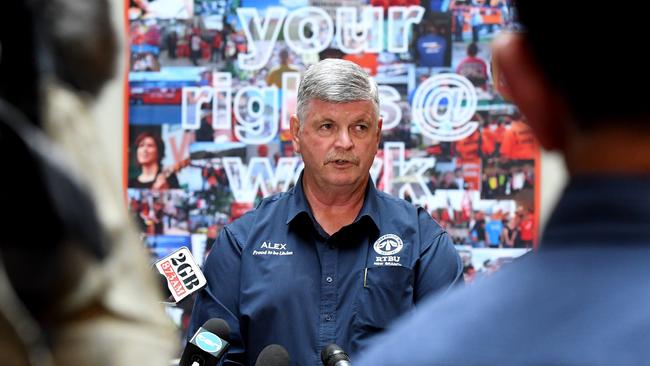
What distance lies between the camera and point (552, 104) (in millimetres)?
854

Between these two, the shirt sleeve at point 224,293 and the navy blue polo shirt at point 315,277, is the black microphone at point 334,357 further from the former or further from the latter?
the shirt sleeve at point 224,293

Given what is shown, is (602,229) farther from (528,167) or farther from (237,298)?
Answer: (528,167)

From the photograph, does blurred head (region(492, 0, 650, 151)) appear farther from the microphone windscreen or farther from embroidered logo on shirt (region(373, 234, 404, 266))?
embroidered logo on shirt (region(373, 234, 404, 266))

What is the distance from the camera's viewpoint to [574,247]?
804 millimetres

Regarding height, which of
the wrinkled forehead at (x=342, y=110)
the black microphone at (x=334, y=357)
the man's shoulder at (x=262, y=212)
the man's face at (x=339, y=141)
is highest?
the wrinkled forehead at (x=342, y=110)

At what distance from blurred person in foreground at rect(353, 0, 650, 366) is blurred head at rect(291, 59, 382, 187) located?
8.59 ft

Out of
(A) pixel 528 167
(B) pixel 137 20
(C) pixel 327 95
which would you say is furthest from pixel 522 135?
(B) pixel 137 20

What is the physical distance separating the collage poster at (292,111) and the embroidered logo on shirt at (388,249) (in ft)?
4.55

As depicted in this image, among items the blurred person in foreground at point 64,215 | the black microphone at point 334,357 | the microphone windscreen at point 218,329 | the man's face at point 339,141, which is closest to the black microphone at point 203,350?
the microphone windscreen at point 218,329

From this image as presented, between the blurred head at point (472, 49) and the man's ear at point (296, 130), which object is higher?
the blurred head at point (472, 49)

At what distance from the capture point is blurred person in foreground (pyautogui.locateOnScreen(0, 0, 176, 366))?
0.86 m

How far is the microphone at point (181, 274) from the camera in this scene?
3051mm

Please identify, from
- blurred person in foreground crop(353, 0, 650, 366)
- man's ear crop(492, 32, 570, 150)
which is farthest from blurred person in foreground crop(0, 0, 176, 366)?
man's ear crop(492, 32, 570, 150)

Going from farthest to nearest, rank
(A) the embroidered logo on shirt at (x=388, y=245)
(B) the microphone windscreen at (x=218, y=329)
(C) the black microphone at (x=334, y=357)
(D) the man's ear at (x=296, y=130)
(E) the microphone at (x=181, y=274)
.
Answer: (D) the man's ear at (x=296, y=130) → (A) the embroidered logo on shirt at (x=388, y=245) → (E) the microphone at (x=181, y=274) → (B) the microphone windscreen at (x=218, y=329) → (C) the black microphone at (x=334, y=357)
